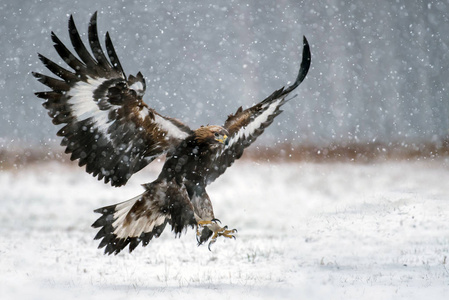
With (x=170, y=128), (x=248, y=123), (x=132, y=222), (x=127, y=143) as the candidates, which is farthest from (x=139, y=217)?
(x=248, y=123)

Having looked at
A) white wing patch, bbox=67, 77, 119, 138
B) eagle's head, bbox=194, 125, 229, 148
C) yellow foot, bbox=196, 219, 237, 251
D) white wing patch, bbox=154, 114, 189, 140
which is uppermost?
white wing patch, bbox=67, 77, 119, 138

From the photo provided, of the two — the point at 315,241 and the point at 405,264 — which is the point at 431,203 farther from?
the point at 405,264

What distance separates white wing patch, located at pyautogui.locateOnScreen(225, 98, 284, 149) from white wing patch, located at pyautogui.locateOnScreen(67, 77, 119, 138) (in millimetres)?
1668

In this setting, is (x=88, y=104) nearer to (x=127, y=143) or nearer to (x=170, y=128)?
(x=127, y=143)

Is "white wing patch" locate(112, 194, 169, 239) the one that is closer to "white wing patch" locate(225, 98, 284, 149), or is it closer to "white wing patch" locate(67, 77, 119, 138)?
"white wing patch" locate(67, 77, 119, 138)

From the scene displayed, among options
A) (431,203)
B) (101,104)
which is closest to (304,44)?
(101,104)

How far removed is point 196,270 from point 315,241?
346cm

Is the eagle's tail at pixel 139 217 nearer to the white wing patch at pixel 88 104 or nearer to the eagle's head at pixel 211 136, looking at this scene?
the eagle's head at pixel 211 136

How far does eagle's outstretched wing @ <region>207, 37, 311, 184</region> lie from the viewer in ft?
20.1

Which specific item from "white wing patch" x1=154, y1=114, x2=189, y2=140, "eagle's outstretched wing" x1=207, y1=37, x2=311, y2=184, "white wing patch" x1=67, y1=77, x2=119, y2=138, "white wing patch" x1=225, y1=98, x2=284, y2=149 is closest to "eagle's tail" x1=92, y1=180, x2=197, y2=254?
"white wing patch" x1=154, y1=114, x2=189, y2=140

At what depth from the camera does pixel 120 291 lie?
772 centimetres

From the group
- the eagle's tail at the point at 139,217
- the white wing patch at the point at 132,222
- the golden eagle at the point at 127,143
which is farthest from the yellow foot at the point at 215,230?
the white wing patch at the point at 132,222

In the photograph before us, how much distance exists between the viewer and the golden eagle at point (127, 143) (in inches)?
197

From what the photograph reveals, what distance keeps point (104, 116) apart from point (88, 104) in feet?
0.66
